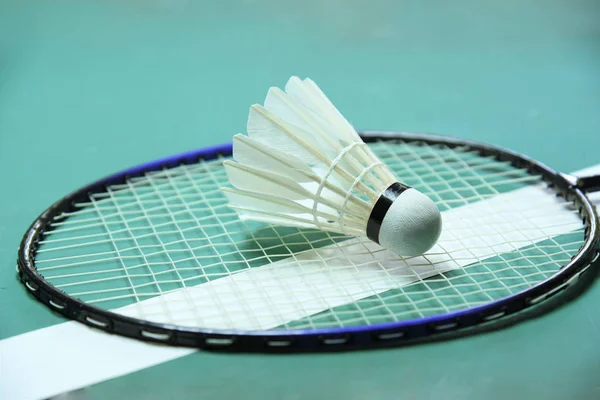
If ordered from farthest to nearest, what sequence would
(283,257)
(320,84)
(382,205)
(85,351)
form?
(320,84) → (283,257) → (382,205) → (85,351)

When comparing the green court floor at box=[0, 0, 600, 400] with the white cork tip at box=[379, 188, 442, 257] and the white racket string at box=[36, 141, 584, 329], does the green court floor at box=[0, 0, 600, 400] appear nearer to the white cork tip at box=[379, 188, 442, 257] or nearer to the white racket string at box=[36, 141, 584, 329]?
the white racket string at box=[36, 141, 584, 329]

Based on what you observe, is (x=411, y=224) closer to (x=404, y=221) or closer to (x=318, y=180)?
(x=404, y=221)

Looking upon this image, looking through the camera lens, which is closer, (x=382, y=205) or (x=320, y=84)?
(x=382, y=205)

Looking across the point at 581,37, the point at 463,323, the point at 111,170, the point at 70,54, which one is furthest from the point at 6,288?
the point at 581,37

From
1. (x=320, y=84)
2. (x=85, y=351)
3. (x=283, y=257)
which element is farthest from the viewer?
(x=320, y=84)

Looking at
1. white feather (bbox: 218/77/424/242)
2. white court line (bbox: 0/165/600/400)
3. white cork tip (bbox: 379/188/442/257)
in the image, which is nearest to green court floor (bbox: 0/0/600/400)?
white court line (bbox: 0/165/600/400)

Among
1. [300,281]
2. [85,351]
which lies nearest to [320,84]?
[300,281]

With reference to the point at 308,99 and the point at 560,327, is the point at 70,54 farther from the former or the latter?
the point at 560,327
